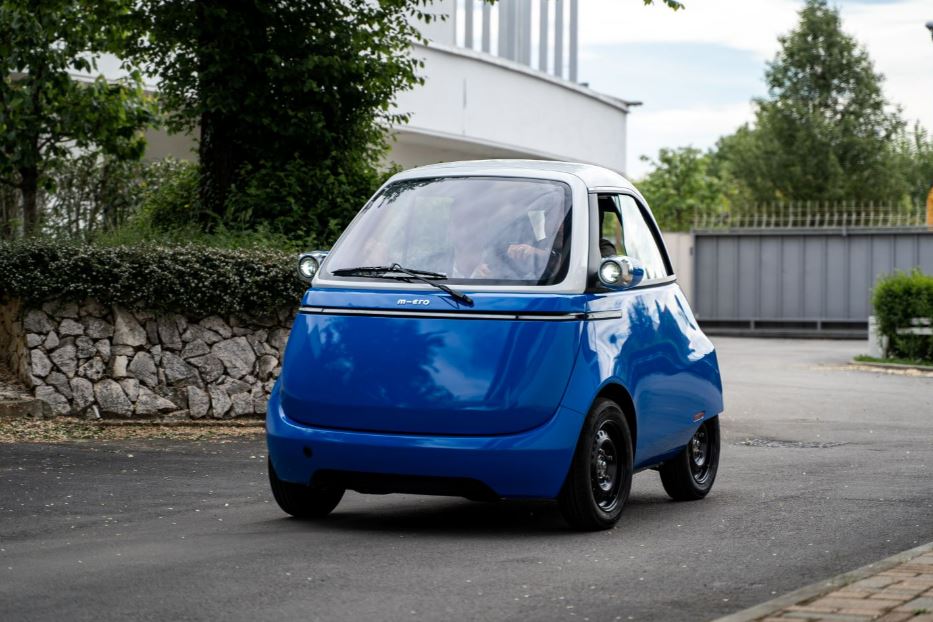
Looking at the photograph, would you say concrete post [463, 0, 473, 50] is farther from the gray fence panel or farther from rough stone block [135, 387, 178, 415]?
rough stone block [135, 387, 178, 415]

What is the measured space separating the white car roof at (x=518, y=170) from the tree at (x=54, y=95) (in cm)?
888

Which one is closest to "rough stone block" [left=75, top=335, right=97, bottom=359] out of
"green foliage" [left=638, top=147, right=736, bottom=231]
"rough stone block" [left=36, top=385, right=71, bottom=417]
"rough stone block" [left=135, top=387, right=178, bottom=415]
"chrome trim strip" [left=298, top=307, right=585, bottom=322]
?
"rough stone block" [left=36, top=385, right=71, bottom=417]

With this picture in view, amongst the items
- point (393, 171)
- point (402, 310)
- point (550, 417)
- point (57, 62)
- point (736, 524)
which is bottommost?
point (736, 524)

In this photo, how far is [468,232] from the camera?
326 inches

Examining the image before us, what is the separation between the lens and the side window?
29.9 ft

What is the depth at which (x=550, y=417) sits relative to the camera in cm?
772

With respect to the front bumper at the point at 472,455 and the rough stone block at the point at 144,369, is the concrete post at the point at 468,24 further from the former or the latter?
the front bumper at the point at 472,455

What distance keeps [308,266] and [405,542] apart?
188cm

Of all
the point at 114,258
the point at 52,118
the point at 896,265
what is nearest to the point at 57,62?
the point at 52,118

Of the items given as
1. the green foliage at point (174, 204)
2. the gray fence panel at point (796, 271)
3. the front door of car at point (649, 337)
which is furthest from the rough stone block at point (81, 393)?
the gray fence panel at point (796, 271)

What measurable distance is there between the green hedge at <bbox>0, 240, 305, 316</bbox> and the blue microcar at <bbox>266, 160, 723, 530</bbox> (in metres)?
5.29

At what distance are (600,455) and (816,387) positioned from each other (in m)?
13.6

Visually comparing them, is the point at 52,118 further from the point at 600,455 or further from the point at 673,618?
the point at 673,618

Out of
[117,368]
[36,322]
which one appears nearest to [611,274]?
[117,368]
